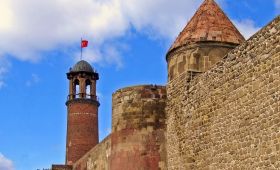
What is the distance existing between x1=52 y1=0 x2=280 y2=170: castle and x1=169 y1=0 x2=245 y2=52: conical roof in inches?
1.2

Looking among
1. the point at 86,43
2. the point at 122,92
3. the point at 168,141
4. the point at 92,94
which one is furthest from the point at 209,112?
the point at 86,43

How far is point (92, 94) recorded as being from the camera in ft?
124

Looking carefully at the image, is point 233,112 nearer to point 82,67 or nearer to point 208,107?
point 208,107

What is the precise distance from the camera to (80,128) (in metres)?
35.9

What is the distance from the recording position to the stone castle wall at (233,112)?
11555mm

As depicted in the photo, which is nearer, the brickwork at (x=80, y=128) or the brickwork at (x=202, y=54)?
the brickwork at (x=202, y=54)

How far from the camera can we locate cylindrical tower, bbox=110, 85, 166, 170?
1631 cm

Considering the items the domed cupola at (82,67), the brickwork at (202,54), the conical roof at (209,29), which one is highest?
the domed cupola at (82,67)

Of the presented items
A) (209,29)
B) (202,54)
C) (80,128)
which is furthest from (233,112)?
(80,128)

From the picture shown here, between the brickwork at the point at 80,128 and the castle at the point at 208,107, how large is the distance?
18717 mm

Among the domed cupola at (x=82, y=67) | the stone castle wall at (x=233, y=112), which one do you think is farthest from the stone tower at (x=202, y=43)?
the domed cupola at (x=82, y=67)

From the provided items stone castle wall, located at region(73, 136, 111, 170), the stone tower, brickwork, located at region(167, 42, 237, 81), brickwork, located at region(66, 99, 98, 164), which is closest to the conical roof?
the stone tower

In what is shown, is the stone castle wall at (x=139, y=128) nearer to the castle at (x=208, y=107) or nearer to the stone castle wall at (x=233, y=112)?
the castle at (x=208, y=107)

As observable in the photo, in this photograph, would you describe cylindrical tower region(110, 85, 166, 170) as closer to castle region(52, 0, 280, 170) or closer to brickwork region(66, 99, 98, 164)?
castle region(52, 0, 280, 170)
